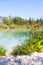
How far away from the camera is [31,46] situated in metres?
7.20

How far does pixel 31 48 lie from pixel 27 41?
0.48 meters

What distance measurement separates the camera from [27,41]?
7578 mm

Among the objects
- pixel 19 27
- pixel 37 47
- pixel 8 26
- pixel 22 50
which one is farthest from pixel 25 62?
pixel 8 26

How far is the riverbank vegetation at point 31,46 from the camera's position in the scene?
7.06 metres

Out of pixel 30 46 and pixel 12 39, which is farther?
pixel 12 39

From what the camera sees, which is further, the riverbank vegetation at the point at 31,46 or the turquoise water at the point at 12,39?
the turquoise water at the point at 12,39

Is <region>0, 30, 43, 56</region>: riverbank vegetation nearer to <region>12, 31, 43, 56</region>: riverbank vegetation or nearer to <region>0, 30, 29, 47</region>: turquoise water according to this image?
<region>12, 31, 43, 56</region>: riverbank vegetation

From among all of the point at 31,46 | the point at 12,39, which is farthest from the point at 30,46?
the point at 12,39

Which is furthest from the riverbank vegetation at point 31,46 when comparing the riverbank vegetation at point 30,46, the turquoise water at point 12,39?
the turquoise water at point 12,39

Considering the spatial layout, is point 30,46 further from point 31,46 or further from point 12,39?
point 12,39

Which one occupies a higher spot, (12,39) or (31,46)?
(31,46)

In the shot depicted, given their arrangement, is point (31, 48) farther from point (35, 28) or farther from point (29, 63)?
point (29, 63)

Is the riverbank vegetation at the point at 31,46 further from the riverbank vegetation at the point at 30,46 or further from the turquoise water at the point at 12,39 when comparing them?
the turquoise water at the point at 12,39

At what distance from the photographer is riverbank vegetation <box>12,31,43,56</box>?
7.06 metres
